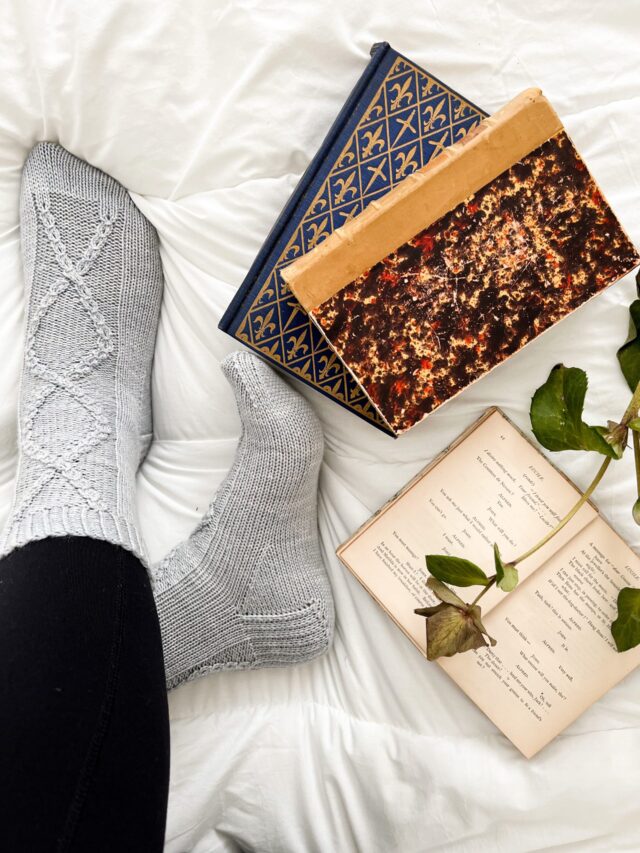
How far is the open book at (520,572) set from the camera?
0.64 m

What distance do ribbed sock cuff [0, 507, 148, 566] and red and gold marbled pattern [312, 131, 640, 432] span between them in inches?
9.7

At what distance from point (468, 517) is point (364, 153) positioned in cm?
34

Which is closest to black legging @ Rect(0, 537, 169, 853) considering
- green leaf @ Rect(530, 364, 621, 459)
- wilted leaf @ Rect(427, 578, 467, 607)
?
wilted leaf @ Rect(427, 578, 467, 607)

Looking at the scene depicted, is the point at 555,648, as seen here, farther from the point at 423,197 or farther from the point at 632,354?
the point at 423,197

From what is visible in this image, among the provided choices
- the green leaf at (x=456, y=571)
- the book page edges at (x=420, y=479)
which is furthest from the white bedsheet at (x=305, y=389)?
the green leaf at (x=456, y=571)

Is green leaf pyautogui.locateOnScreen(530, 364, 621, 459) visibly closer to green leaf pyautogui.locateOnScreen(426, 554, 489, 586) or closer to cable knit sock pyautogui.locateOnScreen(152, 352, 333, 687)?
green leaf pyautogui.locateOnScreen(426, 554, 489, 586)

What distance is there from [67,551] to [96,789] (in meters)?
0.18

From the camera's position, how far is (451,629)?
0.52 meters

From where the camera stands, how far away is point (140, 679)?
0.54 m

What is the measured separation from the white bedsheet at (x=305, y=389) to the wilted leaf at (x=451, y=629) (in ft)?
0.53

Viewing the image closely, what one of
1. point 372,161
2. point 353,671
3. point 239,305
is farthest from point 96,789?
point 372,161

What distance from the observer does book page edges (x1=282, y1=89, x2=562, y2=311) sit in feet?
1.83

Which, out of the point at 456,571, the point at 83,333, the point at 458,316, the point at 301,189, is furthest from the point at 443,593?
the point at 83,333

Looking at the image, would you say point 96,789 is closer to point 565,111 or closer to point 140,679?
point 140,679
